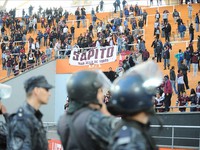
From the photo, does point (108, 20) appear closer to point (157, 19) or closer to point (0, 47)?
point (157, 19)

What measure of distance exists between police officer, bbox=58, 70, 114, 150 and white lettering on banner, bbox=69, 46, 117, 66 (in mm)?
18823

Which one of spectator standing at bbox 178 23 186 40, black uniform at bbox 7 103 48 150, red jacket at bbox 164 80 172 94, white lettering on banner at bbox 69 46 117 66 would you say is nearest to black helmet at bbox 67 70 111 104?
black uniform at bbox 7 103 48 150

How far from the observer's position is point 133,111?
9.31 feet

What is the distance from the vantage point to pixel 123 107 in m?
2.86

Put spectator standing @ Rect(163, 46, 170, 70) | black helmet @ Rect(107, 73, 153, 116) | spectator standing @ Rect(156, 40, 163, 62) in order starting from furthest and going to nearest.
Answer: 1. spectator standing @ Rect(156, 40, 163, 62)
2. spectator standing @ Rect(163, 46, 170, 70)
3. black helmet @ Rect(107, 73, 153, 116)

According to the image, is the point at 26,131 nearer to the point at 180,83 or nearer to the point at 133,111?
the point at 133,111

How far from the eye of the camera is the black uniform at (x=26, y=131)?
3877 millimetres

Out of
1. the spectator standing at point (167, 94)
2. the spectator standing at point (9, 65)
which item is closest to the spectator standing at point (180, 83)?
the spectator standing at point (167, 94)

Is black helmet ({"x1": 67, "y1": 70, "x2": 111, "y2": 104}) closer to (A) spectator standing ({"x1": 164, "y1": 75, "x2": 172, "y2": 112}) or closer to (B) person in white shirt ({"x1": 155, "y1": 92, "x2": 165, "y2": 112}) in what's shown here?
(A) spectator standing ({"x1": 164, "y1": 75, "x2": 172, "y2": 112})

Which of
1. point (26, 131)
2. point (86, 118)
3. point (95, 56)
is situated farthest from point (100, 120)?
point (95, 56)

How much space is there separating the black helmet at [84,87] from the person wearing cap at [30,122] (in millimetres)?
741

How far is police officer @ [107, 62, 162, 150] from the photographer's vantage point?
2.71 meters

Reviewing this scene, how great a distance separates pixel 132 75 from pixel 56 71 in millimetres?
22025

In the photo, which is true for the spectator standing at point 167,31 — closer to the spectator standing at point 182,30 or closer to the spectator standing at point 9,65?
the spectator standing at point 182,30
